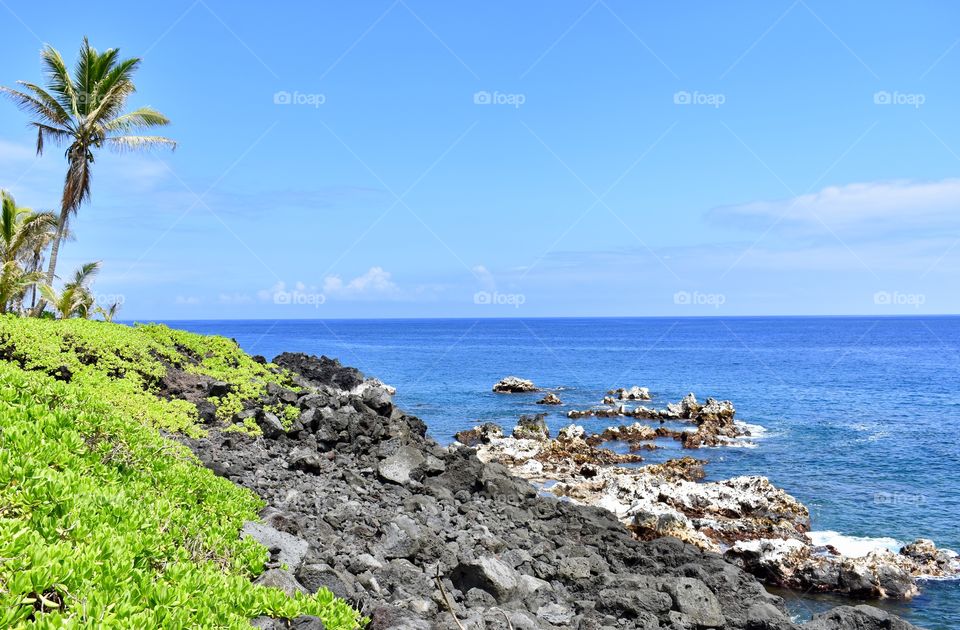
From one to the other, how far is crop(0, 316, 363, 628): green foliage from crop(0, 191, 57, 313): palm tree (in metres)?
25.1

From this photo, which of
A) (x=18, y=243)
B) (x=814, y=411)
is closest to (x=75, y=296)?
(x=18, y=243)

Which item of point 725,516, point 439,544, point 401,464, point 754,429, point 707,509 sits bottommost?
point 725,516

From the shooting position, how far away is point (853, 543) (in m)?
22.4

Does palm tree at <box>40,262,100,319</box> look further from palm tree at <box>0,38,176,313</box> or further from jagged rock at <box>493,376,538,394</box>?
jagged rock at <box>493,376,538,394</box>

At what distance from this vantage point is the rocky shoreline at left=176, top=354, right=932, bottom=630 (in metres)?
9.63

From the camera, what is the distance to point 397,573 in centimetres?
1030

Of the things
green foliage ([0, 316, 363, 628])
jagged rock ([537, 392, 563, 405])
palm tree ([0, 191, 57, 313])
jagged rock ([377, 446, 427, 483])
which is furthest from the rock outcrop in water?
palm tree ([0, 191, 57, 313])

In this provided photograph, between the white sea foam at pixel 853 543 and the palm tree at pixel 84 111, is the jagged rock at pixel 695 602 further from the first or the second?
the palm tree at pixel 84 111

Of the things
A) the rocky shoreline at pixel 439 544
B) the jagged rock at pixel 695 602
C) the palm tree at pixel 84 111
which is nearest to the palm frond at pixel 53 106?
the palm tree at pixel 84 111

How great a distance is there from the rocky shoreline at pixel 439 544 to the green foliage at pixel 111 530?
0.69 meters

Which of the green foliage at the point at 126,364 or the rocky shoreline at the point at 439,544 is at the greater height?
the green foliage at the point at 126,364

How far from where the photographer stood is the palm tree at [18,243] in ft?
98.1

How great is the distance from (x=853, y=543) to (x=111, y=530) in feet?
79.5

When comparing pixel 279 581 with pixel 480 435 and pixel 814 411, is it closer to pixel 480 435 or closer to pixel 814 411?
pixel 480 435
